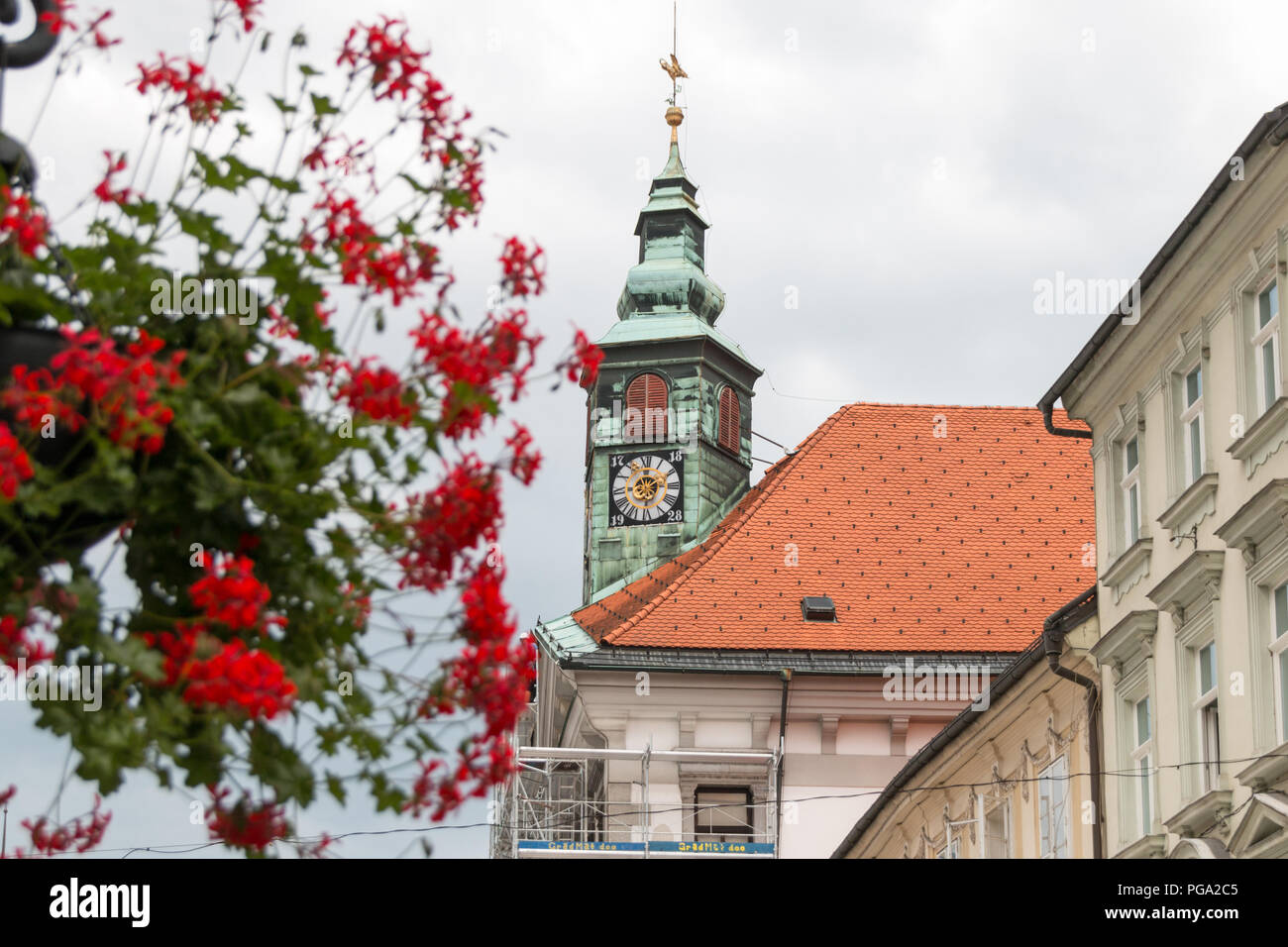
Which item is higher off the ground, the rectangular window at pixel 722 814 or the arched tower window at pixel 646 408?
the arched tower window at pixel 646 408

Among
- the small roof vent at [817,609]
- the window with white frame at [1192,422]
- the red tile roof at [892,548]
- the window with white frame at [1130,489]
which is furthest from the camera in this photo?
the small roof vent at [817,609]

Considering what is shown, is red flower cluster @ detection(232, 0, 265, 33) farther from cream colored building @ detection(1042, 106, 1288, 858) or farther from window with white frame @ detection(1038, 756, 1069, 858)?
window with white frame @ detection(1038, 756, 1069, 858)

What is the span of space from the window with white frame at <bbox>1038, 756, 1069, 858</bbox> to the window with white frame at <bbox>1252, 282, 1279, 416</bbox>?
5.92 metres

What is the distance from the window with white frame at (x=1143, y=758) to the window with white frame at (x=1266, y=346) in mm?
3792

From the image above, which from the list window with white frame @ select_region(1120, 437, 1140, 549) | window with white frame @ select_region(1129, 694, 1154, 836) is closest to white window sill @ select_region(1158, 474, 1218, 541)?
window with white frame @ select_region(1120, 437, 1140, 549)

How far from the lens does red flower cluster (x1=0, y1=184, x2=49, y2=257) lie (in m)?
4.07

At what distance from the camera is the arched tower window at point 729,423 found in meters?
44.4

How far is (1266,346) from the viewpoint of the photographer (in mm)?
16328

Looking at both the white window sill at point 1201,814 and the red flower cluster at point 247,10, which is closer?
the red flower cluster at point 247,10

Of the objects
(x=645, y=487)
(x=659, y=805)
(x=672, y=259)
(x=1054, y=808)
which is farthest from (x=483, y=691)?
(x=672, y=259)

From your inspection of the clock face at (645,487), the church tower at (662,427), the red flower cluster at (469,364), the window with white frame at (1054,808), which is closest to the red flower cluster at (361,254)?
the red flower cluster at (469,364)

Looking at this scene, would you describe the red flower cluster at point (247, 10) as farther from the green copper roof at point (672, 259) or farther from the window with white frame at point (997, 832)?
the green copper roof at point (672, 259)
